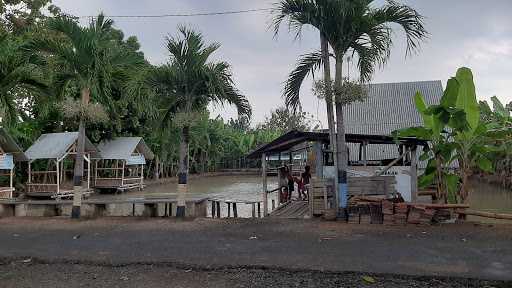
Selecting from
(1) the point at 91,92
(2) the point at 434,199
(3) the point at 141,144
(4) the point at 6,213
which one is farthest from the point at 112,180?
(2) the point at 434,199

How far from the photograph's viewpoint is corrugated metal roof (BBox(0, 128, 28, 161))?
21164 millimetres

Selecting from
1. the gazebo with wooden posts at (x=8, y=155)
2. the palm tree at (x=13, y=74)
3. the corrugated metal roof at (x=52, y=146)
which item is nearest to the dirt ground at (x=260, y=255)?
the palm tree at (x=13, y=74)

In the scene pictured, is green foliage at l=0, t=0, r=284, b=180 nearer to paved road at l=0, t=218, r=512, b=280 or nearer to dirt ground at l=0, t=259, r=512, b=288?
paved road at l=0, t=218, r=512, b=280

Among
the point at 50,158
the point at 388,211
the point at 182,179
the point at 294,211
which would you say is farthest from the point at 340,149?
the point at 50,158

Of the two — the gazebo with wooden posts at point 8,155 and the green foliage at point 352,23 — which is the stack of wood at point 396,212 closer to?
the green foliage at point 352,23

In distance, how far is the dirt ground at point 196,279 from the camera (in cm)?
601

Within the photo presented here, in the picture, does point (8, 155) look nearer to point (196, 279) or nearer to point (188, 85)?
point (188, 85)

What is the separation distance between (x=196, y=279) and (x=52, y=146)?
2157cm

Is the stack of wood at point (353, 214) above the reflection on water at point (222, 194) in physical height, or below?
above

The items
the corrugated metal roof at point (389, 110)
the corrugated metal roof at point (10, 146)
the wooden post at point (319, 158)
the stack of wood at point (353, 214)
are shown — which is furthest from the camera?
the corrugated metal roof at point (389, 110)

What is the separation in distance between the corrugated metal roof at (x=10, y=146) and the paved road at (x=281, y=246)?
10979 millimetres

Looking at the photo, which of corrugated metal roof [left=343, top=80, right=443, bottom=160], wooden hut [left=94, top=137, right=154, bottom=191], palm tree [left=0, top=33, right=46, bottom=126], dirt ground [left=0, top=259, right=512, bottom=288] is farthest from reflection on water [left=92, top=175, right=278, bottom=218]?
dirt ground [left=0, top=259, right=512, bottom=288]

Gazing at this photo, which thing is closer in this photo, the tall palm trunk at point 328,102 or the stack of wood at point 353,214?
the stack of wood at point 353,214

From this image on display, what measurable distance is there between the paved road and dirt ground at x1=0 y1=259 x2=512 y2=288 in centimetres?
23
